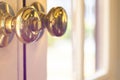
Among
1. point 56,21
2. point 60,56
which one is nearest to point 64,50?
point 60,56

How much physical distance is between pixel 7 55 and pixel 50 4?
0.22 meters

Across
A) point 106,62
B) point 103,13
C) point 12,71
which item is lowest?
point 106,62

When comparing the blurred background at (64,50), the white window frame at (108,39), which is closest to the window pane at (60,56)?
the blurred background at (64,50)

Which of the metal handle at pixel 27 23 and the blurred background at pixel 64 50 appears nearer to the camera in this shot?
the metal handle at pixel 27 23

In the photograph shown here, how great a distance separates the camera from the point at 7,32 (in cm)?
38

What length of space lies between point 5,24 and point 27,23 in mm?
36

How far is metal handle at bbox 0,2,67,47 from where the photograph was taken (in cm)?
37

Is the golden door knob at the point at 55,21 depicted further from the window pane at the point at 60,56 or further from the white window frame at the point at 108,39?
the white window frame at the point at 108,39

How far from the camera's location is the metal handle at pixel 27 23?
37 cm

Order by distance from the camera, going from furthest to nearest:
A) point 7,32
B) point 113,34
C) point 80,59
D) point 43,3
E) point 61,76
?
point 113,34, point 80,59, point 61,76, point 43,3, point 7,32

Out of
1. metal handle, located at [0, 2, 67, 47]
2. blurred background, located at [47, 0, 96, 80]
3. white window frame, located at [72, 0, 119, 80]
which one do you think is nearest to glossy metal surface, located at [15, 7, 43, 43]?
metal handle, located at [0, 2, 67, 47]

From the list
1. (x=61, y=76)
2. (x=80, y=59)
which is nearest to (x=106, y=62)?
(x=80, y=59)

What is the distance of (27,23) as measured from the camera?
372 mm

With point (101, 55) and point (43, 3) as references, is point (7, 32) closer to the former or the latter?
point (43, 3)
